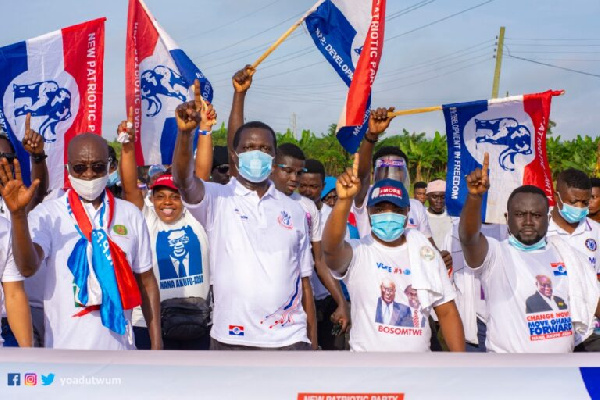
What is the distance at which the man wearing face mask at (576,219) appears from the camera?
5.95 m

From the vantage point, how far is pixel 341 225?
4.00m

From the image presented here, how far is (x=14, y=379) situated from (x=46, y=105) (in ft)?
11.7

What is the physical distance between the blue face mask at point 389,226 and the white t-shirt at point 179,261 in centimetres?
136

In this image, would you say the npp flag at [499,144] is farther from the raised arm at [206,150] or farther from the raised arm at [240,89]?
the raised arm at [206,150]

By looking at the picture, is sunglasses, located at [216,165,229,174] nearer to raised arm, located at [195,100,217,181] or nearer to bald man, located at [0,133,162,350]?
raised arm, located at [195,100,217,181]

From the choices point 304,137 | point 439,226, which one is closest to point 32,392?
point 439,226

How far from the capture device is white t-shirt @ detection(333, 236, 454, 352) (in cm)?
423

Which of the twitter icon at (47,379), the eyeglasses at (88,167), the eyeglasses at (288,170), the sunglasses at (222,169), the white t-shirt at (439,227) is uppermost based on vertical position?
the sunglasses at (222,169)

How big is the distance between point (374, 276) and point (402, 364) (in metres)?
0.90

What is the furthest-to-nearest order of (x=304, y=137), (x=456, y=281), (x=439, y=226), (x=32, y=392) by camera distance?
(x=304, y=137) < (x=439, y=226) < (x=456, y=281) < (x=32, y=392)

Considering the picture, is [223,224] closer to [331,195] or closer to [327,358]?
[327,358]

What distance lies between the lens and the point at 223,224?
14.9ft

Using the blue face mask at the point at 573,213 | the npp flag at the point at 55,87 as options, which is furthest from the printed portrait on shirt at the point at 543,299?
the npp flag at the point at 55,87

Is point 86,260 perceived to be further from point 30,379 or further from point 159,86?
point 159,86
